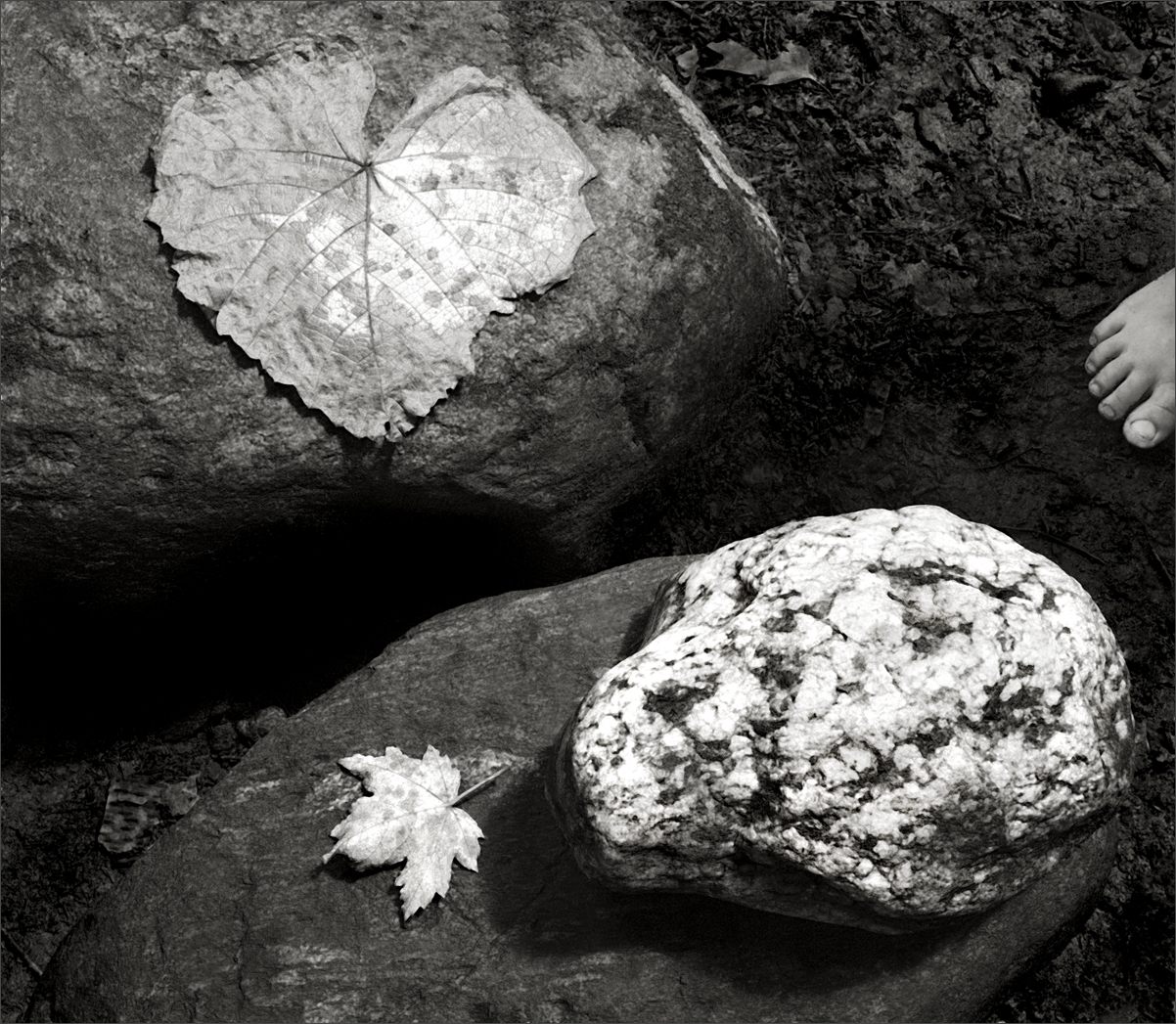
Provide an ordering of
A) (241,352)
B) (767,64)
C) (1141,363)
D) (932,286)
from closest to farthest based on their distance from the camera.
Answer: (241,352) → (1141,363) → (932,286) → (767,64)

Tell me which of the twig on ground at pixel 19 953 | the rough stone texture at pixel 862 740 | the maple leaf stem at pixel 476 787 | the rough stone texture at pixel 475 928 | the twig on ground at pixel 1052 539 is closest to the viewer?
the rough stone texture at pixel 862 740

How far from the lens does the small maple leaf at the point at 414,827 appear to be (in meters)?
1.97

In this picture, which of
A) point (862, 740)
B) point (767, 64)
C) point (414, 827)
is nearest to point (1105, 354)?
point (767, 64)

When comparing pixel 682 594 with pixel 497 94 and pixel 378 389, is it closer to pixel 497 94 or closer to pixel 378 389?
pixel 378 389

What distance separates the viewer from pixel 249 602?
2686 millimetres

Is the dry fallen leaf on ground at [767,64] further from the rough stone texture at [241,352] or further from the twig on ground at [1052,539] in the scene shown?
the twig on ground at [1052,539]

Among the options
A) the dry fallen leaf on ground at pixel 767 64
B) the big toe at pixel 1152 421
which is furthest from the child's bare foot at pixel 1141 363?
the dry fallen leaf on ground at pixel 767 64

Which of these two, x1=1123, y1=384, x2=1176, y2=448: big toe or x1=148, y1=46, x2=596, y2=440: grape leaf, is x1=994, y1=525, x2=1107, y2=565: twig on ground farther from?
x1=148, y1=46, x2=596, y2=440: grape leaf

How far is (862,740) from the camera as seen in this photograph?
159cm

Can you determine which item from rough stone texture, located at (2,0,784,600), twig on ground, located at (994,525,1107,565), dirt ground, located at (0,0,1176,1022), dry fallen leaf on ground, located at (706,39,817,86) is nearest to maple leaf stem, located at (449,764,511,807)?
rough stone texture, located at (2,0,784,600)

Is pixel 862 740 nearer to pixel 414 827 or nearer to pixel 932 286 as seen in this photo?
pixel 414 827

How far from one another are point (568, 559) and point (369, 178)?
2.93 ft

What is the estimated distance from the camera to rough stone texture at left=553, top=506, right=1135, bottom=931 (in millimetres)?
1595

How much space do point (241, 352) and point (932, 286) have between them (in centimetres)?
144
